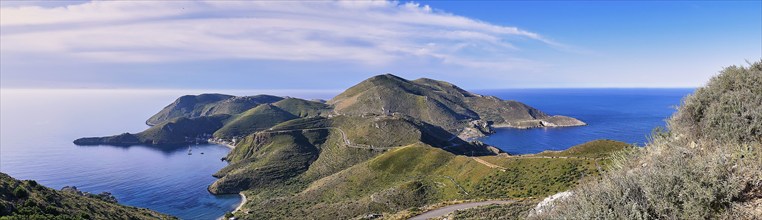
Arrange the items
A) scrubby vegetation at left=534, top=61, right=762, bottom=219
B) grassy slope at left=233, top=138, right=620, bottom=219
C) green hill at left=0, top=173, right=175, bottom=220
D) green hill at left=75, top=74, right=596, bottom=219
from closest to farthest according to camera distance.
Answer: scrubby vegetation at left=534, top=61, right=762, bottom=219 < green hill at left=0, top=173, right=175, bottom=220 < grassy slope at left=233, top=138, right=620, bottom=219 < green hill at left=75, top=74, right=596, bottom=219

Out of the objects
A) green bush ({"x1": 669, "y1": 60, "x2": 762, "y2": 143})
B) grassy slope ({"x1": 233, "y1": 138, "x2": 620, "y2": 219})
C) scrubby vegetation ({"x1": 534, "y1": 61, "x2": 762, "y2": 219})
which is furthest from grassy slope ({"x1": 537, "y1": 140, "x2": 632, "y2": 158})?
scrubby vegetation ({"x1": 534, "y1": 61, "x2": 762, "y2": 219})

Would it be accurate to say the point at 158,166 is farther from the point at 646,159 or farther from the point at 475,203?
the point at 646,159

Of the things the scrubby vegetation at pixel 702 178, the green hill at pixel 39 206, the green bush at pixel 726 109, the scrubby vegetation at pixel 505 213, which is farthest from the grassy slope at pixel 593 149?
the green hill at pixel 39 206

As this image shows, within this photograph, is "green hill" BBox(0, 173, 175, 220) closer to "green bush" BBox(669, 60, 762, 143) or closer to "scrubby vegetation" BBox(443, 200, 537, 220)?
"scrubby vegetation" BBox(443, 200, 537, 220)

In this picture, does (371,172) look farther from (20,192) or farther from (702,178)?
(702,178)

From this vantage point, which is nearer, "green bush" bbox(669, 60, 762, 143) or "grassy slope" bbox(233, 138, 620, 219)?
"green bush" bbox(669, 60, 762, 143)

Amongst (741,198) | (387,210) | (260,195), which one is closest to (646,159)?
(741,198)

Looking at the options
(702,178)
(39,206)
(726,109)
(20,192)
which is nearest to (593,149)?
(726,109)

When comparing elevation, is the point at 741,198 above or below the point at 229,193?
above

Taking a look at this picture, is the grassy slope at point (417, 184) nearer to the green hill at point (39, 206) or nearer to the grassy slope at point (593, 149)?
the grassy slope at point (593, 149)
